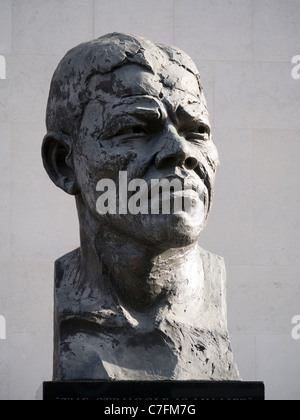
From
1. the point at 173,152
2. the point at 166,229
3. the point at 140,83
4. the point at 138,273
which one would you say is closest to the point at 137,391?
the point at 138,273

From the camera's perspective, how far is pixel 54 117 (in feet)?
14.5

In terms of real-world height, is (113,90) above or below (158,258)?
above

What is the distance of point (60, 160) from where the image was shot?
4473mm

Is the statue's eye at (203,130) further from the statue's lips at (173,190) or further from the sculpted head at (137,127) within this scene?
the statue's lips at (173,190)

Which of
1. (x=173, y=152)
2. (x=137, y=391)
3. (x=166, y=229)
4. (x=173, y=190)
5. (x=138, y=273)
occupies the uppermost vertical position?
(x=173, y=152)

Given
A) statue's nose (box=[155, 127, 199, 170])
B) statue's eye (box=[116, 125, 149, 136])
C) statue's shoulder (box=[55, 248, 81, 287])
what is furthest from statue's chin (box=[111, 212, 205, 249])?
statue's shoulder (box=[55, 248, 81, 287])

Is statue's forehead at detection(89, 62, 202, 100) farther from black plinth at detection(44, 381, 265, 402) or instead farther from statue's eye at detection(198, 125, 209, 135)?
black plinth at detection(44, 381, 265, 402)

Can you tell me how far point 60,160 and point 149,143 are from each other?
437 millimetres

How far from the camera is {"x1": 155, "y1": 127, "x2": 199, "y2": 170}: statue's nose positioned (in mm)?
4133

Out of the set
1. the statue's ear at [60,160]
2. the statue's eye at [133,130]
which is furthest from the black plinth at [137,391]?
the statue's eye at [133,130]

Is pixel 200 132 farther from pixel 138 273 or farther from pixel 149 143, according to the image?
pixel 138 273
